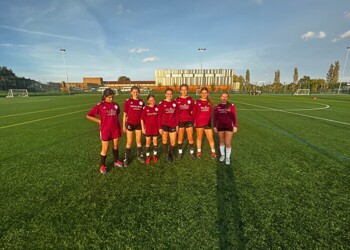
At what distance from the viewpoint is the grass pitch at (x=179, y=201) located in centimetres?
240

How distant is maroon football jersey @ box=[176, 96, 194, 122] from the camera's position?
4934 millimetres

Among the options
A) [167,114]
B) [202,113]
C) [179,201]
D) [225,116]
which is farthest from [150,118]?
[179,201]

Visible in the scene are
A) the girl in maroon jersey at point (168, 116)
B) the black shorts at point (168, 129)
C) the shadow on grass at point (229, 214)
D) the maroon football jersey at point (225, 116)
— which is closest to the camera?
the shadow on grass at point (229, 214)

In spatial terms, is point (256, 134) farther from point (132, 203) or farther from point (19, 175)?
point (19, 175)

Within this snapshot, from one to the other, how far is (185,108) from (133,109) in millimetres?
1392

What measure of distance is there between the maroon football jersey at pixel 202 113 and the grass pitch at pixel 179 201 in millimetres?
1071

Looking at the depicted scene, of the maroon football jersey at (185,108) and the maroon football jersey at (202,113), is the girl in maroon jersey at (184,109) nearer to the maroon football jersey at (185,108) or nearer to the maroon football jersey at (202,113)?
the maroon football jersey at (185,108)

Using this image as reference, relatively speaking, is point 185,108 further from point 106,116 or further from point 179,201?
point 179,201

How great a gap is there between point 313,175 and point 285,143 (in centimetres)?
250

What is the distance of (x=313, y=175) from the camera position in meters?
4.06

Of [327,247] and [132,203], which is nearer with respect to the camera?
[327,247]

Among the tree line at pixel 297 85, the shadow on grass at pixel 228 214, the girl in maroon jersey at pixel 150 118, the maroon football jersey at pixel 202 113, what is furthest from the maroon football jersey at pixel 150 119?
the tree line at pixel 297 85

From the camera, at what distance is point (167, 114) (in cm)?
474

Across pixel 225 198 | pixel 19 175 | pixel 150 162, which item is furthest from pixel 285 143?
pixel 19 175
